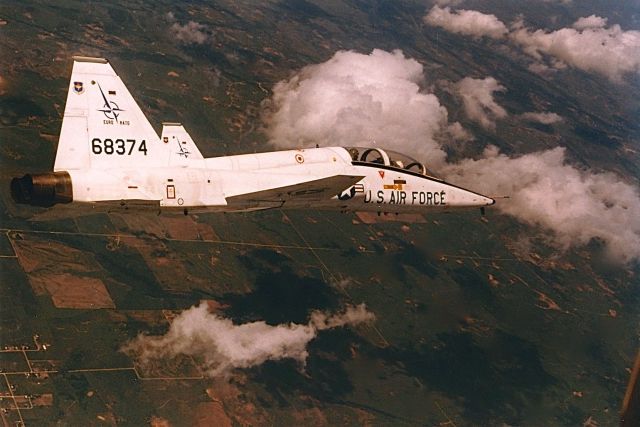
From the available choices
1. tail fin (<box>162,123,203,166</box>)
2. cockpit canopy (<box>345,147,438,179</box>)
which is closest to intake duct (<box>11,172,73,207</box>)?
tail fin (<box>162,123,203,166</box>)

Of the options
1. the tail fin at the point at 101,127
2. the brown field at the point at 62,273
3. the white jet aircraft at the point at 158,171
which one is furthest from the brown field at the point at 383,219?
the tail fin at the point at 101,127

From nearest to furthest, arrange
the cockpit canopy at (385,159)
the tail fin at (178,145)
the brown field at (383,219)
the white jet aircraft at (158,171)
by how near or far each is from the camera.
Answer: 1. the white jet aircraft at (158,171)
2. the tail fin at (178,145)
3. the cockpit canopy at (385,159)
4. the brown field at (383,219)

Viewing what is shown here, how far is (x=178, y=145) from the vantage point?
22.3 meters

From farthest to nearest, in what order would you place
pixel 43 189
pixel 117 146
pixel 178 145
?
pixel 178 145 < pixel 117 146 < pixel 43 189

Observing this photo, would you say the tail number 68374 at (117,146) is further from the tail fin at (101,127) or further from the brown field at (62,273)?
the brown field at (62,273)

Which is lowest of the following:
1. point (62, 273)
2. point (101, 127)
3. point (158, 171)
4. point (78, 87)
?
point (62, 273)

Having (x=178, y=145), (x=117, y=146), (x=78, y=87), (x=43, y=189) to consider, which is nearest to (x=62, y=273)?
(x=178, y=145)

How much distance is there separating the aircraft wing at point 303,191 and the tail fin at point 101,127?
3388 millimetres

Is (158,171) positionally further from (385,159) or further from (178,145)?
(385,159)

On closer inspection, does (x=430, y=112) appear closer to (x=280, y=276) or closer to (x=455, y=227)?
(x=455, y=227)

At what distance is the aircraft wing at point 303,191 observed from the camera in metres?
22.8

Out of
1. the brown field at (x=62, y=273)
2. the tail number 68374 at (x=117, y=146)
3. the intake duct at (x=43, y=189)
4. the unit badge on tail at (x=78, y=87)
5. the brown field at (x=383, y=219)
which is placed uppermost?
the unit badge on tail at (x=78, y=87)

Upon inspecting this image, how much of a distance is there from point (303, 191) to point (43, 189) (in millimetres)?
9362

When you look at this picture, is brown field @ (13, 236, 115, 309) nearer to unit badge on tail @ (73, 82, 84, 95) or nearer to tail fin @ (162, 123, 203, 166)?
tail fin @ (162, 123, 203, 166)
